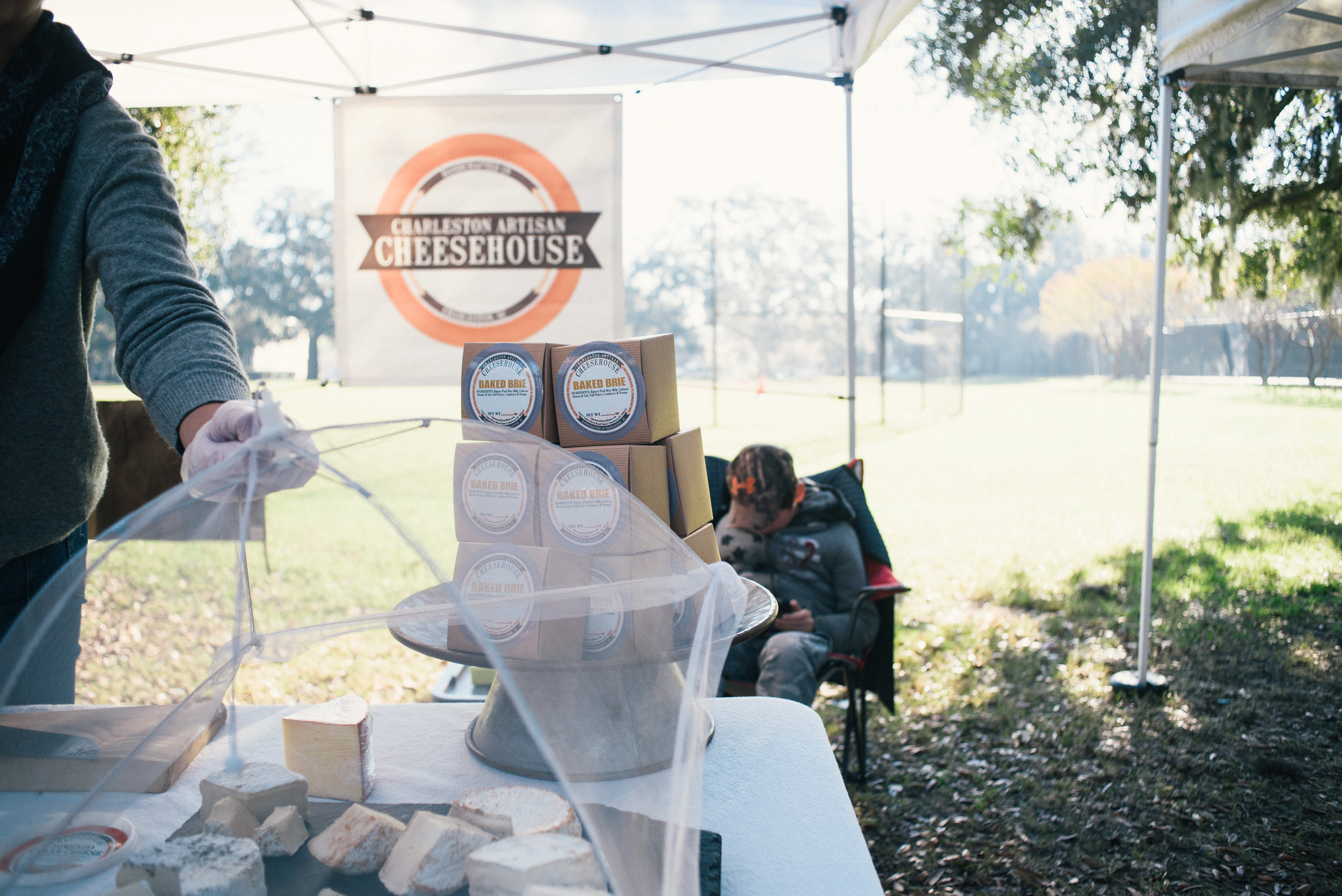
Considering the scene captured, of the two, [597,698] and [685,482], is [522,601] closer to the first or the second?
[597,698]

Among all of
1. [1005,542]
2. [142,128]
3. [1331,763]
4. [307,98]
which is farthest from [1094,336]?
[142,128]

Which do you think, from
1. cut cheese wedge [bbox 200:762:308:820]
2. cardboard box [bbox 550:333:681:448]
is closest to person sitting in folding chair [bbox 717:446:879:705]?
cardboard box [bbox 550:333:681:448]

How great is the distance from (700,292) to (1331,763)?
17.0 metres

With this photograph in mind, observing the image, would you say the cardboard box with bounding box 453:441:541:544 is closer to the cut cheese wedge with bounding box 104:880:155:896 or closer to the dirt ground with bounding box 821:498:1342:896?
the cut cheese wedge with bounding box 104:880:155:896

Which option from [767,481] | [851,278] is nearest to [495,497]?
[767,481]

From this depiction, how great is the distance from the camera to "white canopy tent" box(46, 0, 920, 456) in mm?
2828

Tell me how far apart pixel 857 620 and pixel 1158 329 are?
166cm

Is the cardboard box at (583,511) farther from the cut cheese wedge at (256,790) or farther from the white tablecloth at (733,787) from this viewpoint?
the cut cheese wedge at (256,790)

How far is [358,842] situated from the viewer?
2.46ft

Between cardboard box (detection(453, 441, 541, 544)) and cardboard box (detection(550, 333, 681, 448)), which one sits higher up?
cardboard box (detection(550, 333, 681, 448))

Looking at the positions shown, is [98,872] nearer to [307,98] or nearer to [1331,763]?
[307,98]

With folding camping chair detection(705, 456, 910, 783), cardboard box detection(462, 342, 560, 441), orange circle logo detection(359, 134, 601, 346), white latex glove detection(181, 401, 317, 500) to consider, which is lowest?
folding camping chair detection(705, 456, 910, 783)

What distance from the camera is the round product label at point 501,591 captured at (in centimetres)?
76

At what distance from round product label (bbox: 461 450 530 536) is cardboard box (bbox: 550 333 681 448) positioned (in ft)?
1.04
